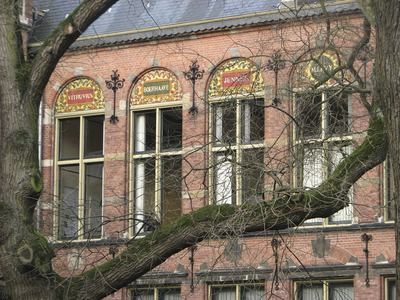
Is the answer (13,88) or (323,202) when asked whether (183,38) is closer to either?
(13,88)

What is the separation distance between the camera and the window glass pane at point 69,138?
16562 mm

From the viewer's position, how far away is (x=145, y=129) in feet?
51.9

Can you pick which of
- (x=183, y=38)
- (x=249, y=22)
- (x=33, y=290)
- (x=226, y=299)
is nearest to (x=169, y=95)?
(x=183, y=38)

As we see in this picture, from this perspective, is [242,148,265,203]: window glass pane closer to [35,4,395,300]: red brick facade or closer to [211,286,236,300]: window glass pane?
[35,4,395,300]: red brick facade

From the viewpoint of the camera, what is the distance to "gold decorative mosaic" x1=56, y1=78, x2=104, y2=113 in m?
16.2

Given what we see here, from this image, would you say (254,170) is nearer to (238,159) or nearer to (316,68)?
(238,159)

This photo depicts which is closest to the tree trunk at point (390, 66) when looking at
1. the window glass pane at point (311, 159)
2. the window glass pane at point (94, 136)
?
the window glass pane at point (311, 159)

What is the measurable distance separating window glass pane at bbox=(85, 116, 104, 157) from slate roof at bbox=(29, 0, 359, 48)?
5.91 ft

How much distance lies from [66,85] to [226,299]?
6317 mm

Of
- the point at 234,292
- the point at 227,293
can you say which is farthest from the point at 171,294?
the point at 234,292

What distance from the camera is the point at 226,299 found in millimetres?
14234

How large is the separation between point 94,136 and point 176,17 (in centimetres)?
334

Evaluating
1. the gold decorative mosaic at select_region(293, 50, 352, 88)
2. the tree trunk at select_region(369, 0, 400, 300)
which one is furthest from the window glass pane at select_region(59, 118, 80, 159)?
the tree trunk at select_region(369, 0, 400, 300)

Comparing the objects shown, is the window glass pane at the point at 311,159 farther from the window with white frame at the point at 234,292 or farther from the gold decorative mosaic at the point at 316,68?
the window with white frame at the point at 234,292
